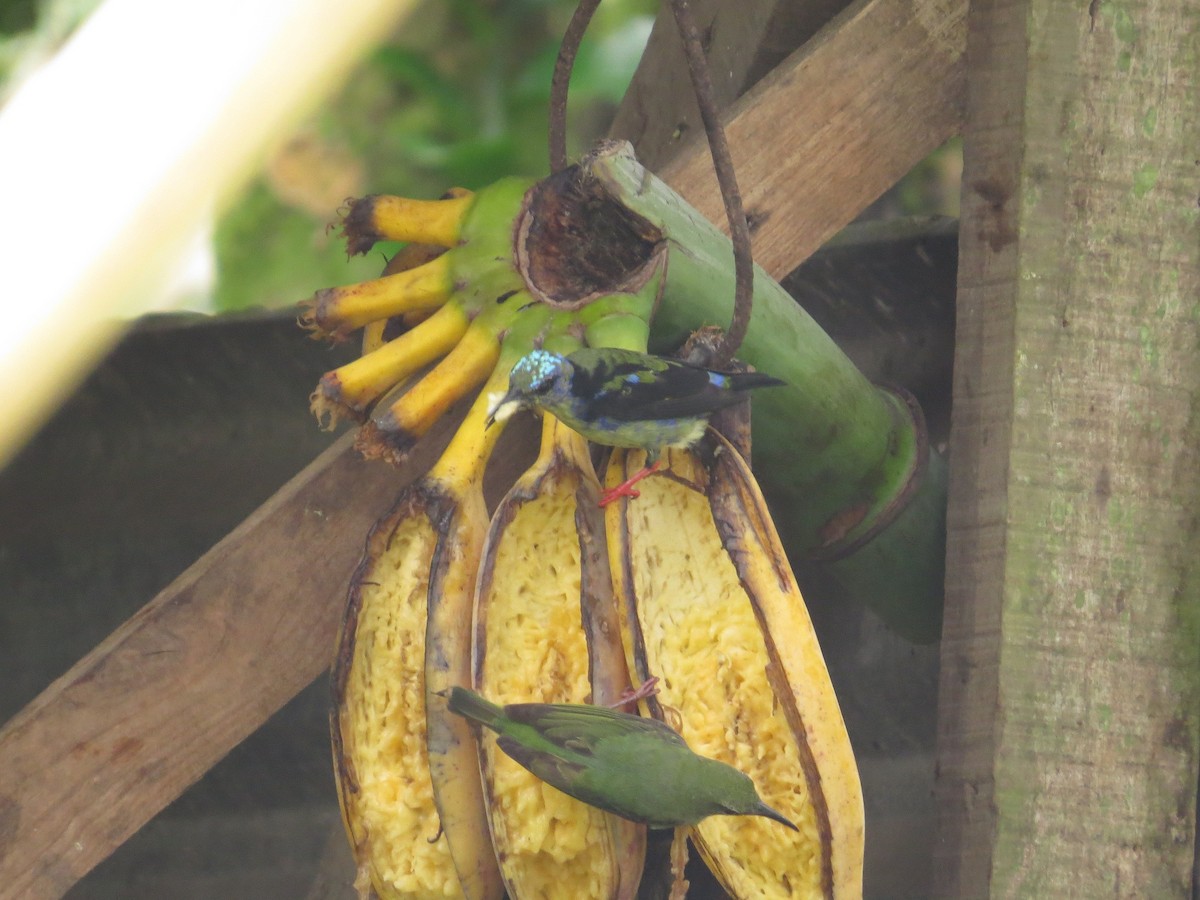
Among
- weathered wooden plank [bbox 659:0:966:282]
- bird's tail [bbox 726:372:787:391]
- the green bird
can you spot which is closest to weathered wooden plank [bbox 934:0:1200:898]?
weathered wooden plank [bbox 659:0:966:282]

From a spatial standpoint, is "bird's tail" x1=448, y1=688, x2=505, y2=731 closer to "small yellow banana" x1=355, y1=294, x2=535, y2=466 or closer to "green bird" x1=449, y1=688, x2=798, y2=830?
"green bird" x1=449, y1=688, x2=798, y2=830

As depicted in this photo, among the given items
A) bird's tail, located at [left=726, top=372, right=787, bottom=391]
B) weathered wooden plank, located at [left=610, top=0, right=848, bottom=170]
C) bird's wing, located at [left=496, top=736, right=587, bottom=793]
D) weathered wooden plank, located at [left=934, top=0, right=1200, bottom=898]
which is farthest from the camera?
weathered wooden plank, located at [left=610, top=0, right=848, bottom=170]

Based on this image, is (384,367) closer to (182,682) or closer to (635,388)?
(635,388)

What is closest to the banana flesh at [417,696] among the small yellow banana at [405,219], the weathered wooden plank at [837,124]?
the small yellow banana at [405,219]

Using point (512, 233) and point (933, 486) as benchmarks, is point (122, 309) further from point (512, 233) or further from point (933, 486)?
point (933, 486)

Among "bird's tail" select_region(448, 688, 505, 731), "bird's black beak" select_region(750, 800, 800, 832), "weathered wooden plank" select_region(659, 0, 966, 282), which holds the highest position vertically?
"weathered wooden plank" select_region(659, 0, 966, 282)

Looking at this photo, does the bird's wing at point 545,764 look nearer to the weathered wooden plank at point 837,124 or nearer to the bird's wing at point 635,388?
the bird's wing at point 635,388

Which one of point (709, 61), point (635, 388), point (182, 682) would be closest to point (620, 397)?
point (635, 388)
